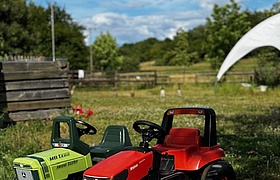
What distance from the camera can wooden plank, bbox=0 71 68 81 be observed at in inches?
493

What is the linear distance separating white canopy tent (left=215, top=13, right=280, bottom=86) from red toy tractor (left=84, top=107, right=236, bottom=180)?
277cm

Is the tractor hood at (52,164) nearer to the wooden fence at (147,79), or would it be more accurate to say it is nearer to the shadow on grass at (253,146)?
the shadow on grass at (253,146)

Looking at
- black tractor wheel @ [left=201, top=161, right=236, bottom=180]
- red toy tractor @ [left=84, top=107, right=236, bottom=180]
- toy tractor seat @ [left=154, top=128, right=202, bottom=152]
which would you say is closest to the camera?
red toy tractor @ [left=84, top=107, right=236, bottom=180]

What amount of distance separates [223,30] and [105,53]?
27.0 meters

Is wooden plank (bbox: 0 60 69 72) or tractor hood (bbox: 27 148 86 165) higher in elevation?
wooden plank (bbox: 0 60 69 72)

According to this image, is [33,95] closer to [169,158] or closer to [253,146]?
[253,146]

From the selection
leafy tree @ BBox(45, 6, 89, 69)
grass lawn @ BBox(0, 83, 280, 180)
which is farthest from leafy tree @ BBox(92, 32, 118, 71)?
grass lawn @ BBox(0, 83, 280, 180)

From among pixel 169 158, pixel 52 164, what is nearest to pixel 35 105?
pixel 52 164

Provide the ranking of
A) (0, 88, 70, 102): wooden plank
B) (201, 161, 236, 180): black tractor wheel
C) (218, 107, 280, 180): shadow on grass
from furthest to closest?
(0, 88, 70, 102): wooden plank, (218, 107, 280, 180): shadow on grass, (201, 161, 236, 180): black tractor wheel

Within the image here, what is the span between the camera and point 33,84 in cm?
1313

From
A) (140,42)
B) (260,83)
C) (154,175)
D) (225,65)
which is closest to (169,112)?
(154,175)

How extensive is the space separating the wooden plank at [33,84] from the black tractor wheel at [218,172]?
835cm

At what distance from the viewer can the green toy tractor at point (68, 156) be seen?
5.08 meters

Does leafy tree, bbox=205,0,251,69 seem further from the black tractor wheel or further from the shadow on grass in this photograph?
the black tractor wheel
